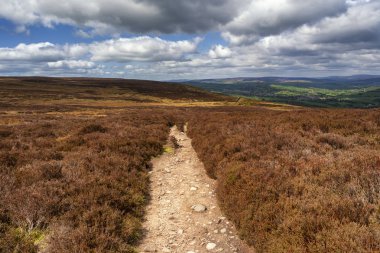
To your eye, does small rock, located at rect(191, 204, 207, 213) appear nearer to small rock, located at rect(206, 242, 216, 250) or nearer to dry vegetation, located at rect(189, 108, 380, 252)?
dry vegetation, located at rect(189, 108, 380, 252)

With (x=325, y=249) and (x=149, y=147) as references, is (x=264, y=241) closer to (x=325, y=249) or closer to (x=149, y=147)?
(x=325, y=249)

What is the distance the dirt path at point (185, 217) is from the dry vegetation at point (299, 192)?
1.56 feet

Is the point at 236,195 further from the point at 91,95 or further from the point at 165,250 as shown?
the point at 91,95

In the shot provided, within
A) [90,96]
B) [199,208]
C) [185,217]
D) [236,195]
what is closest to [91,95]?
[90,96]

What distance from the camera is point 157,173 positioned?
42.6 ft

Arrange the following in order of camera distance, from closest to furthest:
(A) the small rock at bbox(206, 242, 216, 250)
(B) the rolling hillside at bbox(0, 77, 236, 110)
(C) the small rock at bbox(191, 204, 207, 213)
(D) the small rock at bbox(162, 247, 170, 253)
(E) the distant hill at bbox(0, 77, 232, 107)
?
(D) the small rock at bbox(162, 247, 170, 253)
(A) the small rock at bbox(206, 242, 216, 250)
(C) the small rock at bbox(191, 204, 207, 213)
(B) the rolling hillside at bbox(0, 77, 236, 110)
(E) the distant hill at bbox(0, 77, 232, 107)

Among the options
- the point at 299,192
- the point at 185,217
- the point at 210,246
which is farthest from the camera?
the point at 185,217

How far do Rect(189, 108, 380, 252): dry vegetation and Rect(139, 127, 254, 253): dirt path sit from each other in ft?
1.56

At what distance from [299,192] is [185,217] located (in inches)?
135

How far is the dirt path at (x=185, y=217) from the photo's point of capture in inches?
279

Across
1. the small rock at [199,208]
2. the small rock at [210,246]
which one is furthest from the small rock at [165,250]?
the small rock at [199,208]

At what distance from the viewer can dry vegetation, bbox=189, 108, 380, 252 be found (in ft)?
18.1

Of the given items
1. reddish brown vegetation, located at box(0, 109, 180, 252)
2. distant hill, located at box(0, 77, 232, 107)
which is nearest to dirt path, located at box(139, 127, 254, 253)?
reddish brown vegetation, located at box(0, 109, 180, 252)

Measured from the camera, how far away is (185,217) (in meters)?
8.69
